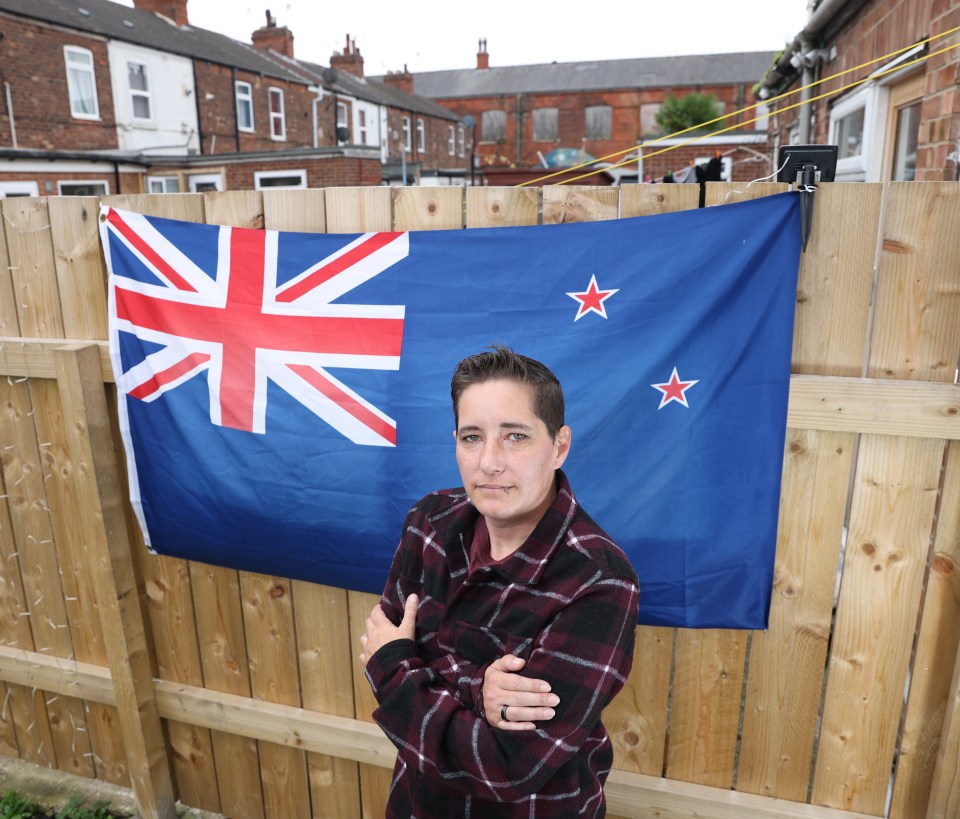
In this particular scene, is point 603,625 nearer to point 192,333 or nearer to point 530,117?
point 192,333

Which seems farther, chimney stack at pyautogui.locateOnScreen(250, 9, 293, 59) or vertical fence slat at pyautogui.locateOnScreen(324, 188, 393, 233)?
chimney stack at pyautogui.locateOnScreen(250, 9, 293, 59)

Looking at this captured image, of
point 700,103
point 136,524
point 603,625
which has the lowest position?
point 136,524

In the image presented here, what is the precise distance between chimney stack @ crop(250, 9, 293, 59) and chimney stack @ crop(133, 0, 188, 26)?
17.8 ft

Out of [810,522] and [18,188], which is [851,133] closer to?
[810,522]

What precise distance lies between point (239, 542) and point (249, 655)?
0.60 m

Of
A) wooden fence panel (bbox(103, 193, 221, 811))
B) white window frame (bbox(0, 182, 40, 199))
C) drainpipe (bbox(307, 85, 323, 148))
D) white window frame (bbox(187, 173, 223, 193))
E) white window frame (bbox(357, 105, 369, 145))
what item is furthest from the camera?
white window frame (bbox(357, 105, 369, 145))

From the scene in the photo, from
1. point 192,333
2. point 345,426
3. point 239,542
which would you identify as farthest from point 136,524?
point 345,426

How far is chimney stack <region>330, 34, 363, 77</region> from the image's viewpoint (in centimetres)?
3234

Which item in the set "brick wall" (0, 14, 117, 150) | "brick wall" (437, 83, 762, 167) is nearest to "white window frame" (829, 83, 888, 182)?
"brick wall" (0, 14, 117, 150)

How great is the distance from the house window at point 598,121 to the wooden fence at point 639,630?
134 ft

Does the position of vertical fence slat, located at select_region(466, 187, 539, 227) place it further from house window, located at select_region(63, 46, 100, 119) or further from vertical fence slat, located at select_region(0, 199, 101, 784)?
house window, located at select_region(63, 46, 100, 119)

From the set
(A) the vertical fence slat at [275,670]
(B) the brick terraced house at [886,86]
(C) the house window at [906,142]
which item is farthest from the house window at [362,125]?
(A) the vertical fence slat at [275,670]

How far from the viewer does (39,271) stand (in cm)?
292

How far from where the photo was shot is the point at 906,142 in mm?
4668
